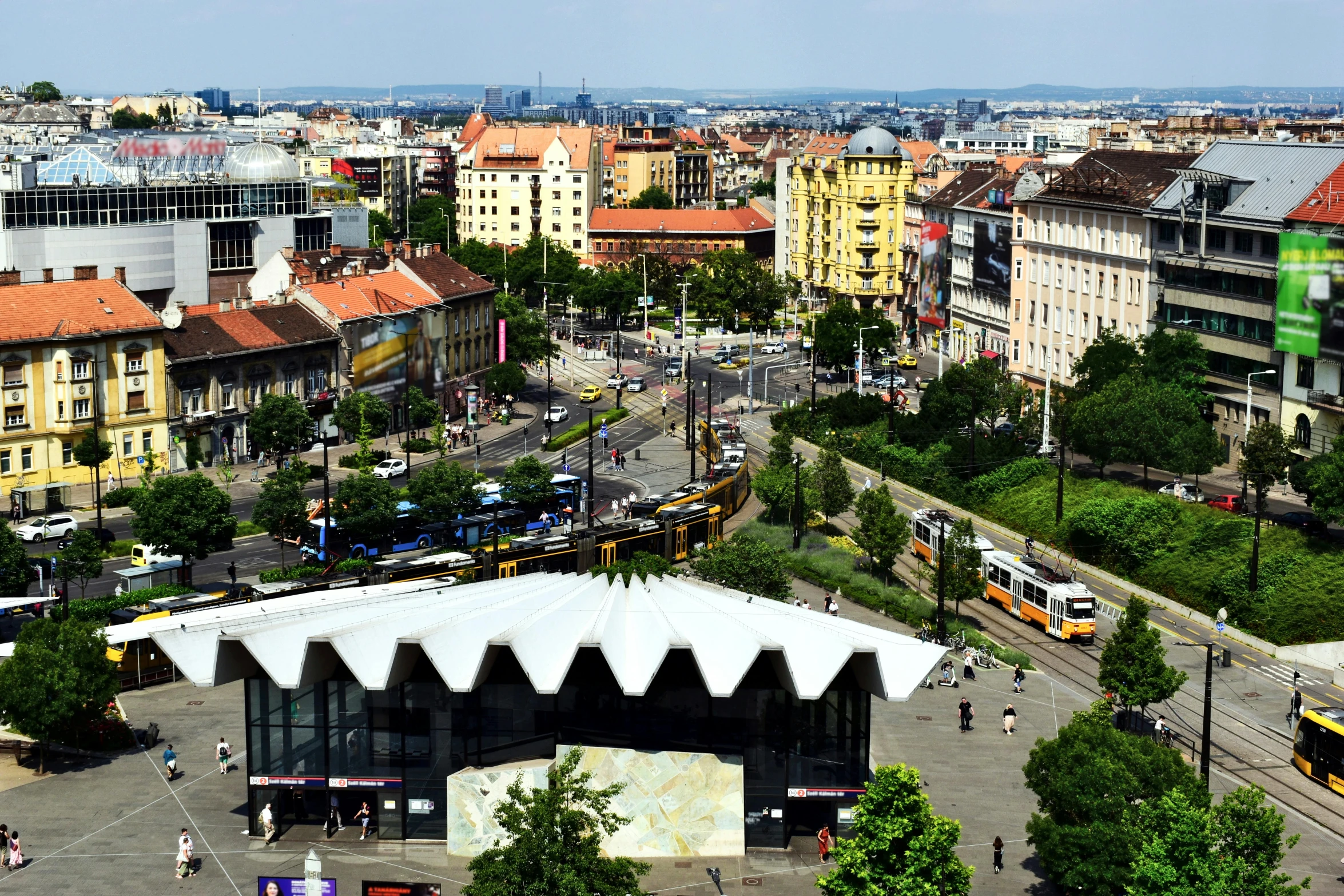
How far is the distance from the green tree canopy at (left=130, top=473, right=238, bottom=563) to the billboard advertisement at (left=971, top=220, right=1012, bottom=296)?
80.1 metres

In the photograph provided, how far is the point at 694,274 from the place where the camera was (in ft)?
623

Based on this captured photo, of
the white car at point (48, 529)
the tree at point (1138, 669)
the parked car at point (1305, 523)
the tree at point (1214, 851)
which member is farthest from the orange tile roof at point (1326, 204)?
the white car at point (48, 529)

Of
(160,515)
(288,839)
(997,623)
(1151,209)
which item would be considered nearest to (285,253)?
(160,515)

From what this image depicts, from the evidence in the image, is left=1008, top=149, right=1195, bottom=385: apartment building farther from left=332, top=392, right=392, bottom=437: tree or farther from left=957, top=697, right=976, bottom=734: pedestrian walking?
left=957, top=697, right=976, bottom=734: pedestrian walking

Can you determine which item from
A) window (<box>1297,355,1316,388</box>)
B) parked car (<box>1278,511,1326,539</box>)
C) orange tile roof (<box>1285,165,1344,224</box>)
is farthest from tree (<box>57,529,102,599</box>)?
orange tile roof (<box>1285,165,1344,224</box>)

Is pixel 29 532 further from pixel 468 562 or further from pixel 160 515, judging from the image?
pixel 468 562

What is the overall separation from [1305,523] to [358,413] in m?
60.5

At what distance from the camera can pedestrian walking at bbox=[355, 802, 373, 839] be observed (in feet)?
173

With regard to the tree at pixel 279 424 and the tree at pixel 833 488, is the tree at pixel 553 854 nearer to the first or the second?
the tree at pixel 833 488

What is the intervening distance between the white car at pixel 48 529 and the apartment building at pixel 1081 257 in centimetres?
6579

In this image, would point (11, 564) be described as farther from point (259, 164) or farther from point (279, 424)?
point (259, 164)

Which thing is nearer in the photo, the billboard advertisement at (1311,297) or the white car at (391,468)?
the billboard advertisement at (1311,297)

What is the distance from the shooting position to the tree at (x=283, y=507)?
8662 cm

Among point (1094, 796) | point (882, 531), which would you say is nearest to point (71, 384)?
point (882, 531)
